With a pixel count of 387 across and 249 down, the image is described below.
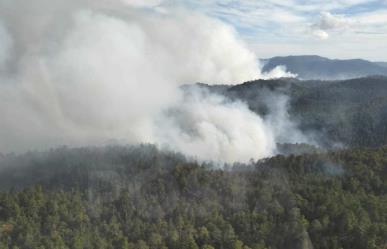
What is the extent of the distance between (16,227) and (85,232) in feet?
92.0

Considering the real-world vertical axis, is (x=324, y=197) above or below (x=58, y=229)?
above

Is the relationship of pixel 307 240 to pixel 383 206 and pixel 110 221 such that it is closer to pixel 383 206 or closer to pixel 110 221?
pixel 383 206

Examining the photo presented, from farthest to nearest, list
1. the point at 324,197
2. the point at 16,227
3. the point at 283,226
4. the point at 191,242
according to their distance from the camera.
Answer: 1. the point at 324,197
2. the point at 16,227
3. the point at 283,226
4. the point at 191,242

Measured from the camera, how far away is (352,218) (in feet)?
559

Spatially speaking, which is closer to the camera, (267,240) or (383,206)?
(267,240)

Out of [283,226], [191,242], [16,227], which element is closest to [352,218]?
[283,226]

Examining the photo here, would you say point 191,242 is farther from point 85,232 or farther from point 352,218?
point 352,218

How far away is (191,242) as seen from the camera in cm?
16100

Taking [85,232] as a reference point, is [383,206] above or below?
above

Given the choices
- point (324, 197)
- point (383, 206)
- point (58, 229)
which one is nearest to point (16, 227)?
point (58, 229)

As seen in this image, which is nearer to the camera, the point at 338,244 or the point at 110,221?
the point at 338,244

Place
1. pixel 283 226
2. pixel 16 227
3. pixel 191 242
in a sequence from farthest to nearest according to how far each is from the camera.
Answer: pixel 16 227 < pixel 283 226 < pixel 191 242

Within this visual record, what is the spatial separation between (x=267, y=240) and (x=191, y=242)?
2781cm

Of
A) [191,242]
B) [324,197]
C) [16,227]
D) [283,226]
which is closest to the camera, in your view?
[191,242]
